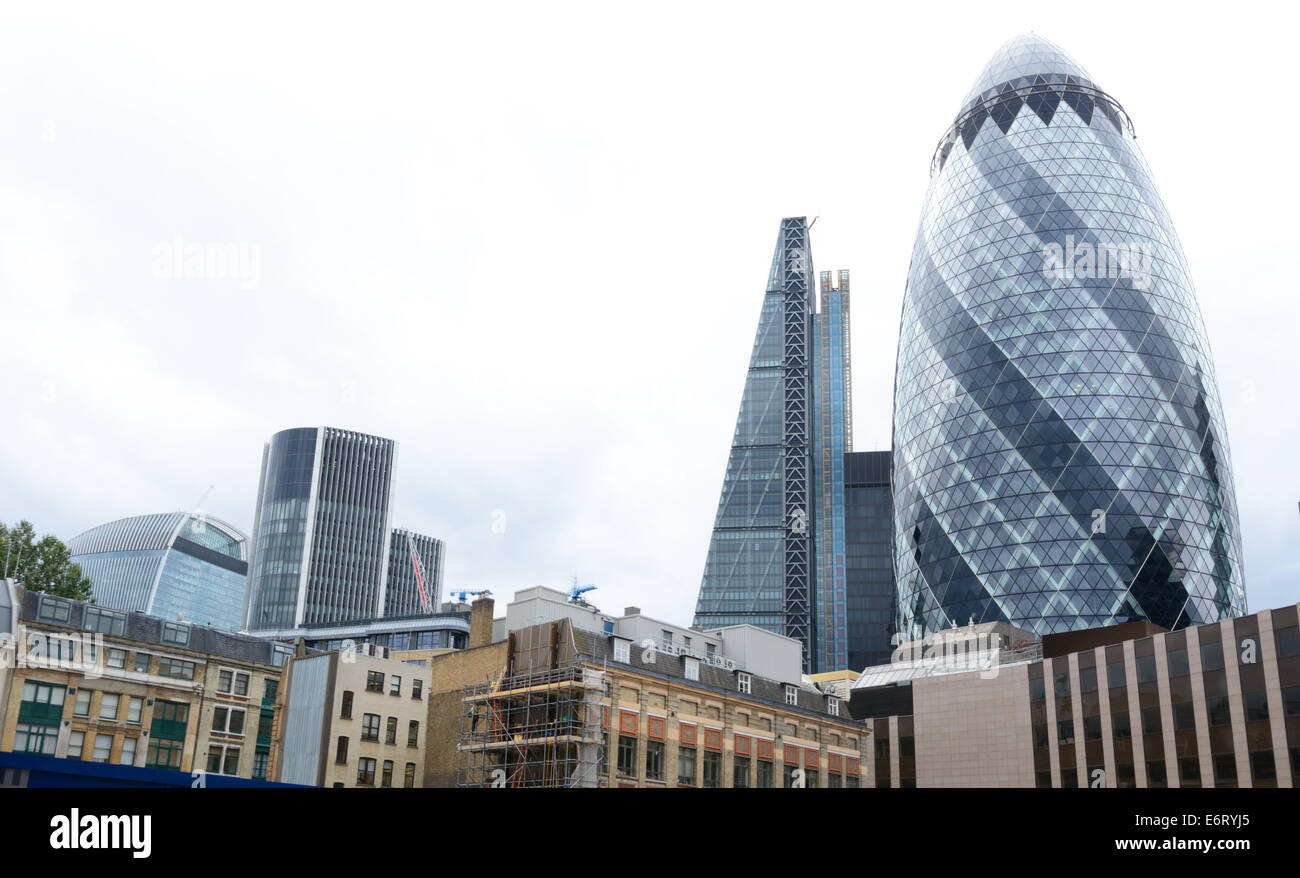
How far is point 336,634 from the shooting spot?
128500mm

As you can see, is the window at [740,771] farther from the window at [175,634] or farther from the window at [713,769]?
the window at [175,634]

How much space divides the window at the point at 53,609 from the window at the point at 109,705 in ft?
15.5

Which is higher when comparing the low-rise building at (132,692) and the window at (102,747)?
the low-rise building at (132,692)

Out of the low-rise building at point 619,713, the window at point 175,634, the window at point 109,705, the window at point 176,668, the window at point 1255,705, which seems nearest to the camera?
the low-rise building at point 619,713

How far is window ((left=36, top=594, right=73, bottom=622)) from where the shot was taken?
56312mm

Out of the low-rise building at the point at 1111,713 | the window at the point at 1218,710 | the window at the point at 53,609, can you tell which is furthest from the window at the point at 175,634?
the window at the point at 1218,710

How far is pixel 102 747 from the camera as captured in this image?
182ft

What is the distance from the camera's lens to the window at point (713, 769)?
59438 millimetres

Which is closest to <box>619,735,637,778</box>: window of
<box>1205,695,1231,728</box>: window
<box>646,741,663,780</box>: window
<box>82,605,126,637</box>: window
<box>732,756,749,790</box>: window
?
<box>646,741,663,780</box>: window

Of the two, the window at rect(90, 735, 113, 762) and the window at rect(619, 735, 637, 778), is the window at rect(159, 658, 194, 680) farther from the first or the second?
the window at rect(619, 735, 637, 778)
